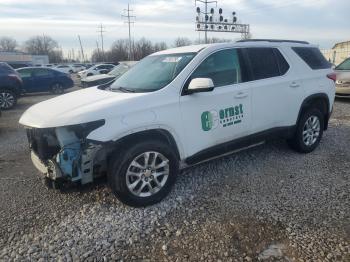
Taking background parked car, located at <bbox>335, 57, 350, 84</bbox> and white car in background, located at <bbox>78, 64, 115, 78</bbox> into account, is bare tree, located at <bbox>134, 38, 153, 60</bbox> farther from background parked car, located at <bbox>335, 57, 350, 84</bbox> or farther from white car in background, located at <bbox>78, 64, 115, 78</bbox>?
background parked car, located at <bbox>335, 57, 350, 84</bbox>

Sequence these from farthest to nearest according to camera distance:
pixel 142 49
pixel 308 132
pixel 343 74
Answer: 1. pixel 142 49
2. pixel 343 74
3. pixel 308 132

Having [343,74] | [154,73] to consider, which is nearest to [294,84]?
[154,73]

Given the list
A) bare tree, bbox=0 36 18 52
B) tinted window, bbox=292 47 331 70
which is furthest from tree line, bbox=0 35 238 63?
tinted window, bbox=292 47 331 70

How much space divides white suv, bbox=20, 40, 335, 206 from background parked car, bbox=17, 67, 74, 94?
478 inches

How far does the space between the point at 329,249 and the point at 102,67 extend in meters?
30.1

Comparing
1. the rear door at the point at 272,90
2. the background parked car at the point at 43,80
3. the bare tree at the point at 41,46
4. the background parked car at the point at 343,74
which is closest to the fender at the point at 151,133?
the rear door at the point at 272,90

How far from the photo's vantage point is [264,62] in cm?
471

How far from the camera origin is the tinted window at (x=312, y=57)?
5219 mm

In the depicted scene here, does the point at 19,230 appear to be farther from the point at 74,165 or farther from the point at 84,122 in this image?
the point at 84,122

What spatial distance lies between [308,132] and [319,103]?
0.55 metres

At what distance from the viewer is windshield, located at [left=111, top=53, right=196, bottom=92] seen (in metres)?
3.95

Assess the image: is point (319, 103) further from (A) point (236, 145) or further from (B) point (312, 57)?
(A) point (236, 145)

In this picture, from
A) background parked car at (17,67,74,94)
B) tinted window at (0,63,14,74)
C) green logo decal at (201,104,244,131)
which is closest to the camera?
green logo decal at (201,104,244,131)

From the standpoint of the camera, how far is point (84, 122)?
10.7 feet
